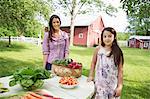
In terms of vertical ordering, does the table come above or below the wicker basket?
below

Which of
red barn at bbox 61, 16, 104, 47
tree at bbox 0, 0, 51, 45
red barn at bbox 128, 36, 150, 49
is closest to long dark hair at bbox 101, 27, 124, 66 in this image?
Answer: tree at bbox 0, 0, 51, 45

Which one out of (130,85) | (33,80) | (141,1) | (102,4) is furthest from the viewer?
(102,4)

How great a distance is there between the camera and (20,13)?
10719mm

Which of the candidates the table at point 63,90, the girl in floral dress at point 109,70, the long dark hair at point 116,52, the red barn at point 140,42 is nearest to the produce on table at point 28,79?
the table at point 63,90

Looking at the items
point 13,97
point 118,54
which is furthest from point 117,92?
point 13,97

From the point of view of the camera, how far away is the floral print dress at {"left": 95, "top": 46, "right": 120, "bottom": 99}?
143 inches

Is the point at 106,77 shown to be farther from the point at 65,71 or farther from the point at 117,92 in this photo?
the point at 65,71

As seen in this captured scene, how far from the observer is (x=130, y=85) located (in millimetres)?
8977

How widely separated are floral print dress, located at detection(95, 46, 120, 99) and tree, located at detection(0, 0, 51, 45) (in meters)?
6.80

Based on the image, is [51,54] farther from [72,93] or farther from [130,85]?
[130,85]

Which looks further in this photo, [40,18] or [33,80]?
[40,18]

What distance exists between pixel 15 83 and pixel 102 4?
30.2 m

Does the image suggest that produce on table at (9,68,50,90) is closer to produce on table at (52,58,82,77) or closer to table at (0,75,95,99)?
table at (0,75,95,99)

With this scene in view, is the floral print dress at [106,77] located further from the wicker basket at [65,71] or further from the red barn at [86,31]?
the red barn at [86,31]
